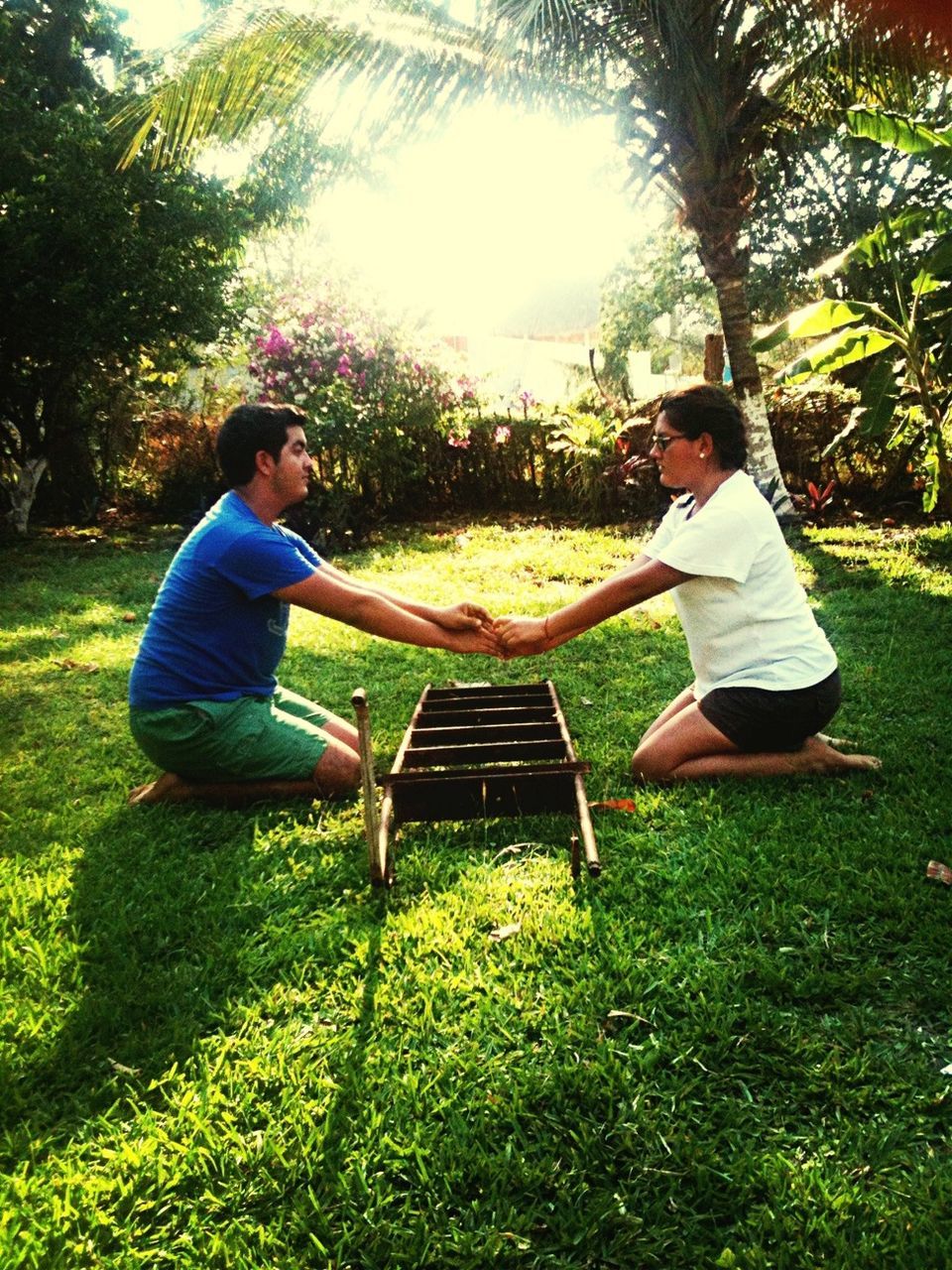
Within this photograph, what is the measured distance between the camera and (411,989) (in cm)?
258

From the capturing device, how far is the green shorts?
378 cm

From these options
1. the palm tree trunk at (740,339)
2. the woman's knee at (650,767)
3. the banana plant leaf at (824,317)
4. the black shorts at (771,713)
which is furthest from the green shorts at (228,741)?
the palm tree trunk at (740,339)

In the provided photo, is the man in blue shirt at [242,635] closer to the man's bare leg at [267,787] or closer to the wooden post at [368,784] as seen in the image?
the man's bare leg at [267,787]

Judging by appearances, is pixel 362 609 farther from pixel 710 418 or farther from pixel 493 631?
pixel 710 418

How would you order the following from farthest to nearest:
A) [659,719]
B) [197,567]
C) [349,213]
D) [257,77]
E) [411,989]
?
[349,213] → [257,77] → [659,719] → [197,567] → [411,989]

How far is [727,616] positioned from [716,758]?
610mm

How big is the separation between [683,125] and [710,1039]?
931cm

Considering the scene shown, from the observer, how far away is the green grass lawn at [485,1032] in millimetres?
1854

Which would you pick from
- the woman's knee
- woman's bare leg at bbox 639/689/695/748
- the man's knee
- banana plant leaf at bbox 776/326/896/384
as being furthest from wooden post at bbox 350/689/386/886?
banana plant leaf at bbox 776/326/896/384

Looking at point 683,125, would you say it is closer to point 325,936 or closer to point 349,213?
point 325,936

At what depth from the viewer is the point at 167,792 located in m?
3.97

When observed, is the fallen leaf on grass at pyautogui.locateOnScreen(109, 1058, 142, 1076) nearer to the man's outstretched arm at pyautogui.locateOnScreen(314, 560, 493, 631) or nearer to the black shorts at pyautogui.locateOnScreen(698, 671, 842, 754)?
the man's outstretched arm at pyautogui.locateOnScreen(314, 560, 493, 631)

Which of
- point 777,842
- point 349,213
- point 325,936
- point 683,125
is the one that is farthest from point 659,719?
point 349,213

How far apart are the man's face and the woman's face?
1.49m
